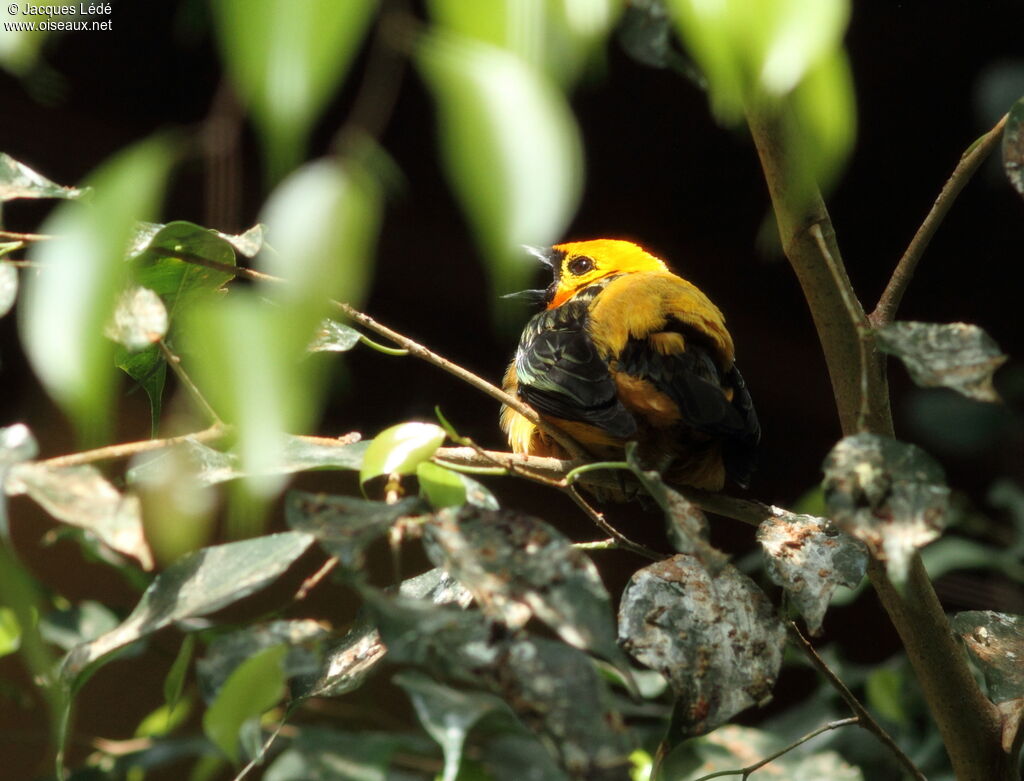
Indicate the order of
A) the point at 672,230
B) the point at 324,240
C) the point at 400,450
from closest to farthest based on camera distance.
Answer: the point at 324,240, the point at 400,450, the point at 672,230

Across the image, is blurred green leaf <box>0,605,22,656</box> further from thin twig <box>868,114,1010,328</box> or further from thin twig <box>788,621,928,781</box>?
thin twig <box>868,114,1010,328</box>

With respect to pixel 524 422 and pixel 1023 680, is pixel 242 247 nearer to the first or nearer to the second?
pixel 1023 680

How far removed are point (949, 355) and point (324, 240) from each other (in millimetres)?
466

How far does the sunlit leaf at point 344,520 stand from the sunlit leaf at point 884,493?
0.25 meters

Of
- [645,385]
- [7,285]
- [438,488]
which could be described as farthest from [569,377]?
[7,285]

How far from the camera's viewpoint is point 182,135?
0.35 meters

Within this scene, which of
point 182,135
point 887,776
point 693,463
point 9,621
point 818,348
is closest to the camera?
point 182,135

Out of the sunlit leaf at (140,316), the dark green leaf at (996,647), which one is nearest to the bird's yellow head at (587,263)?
the dark green leaf at (996,647)

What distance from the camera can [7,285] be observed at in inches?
27.7

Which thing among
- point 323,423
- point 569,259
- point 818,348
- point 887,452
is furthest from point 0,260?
point 818,348

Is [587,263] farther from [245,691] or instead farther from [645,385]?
[245,691]

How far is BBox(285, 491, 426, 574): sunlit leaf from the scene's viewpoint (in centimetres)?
57

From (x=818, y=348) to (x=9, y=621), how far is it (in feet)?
7.79

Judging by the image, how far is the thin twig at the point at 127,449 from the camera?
0.64 metres
